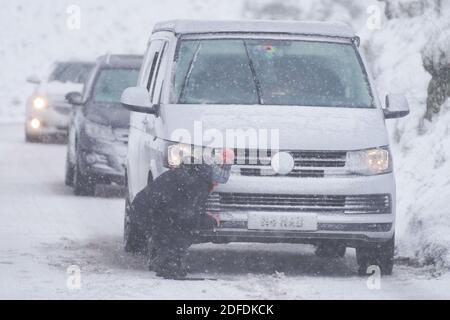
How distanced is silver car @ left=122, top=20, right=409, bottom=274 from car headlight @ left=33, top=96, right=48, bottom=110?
1651 centimetres

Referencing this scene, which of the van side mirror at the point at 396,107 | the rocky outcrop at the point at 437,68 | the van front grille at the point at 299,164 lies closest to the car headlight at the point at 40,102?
the rocky outcrop at the point at 437,68

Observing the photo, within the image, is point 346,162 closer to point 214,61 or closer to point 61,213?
point 214,61

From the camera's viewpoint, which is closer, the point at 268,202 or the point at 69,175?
the point at 268,202

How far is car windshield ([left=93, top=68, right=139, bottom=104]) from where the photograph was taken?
1953 centimetres

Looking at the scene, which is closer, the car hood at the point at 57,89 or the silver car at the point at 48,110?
the silver car at the point at 48,110

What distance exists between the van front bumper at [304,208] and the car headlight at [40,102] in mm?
18643

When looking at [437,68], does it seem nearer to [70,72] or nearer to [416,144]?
[416,144]

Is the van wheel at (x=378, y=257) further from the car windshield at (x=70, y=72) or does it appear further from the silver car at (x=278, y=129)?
the car windshield at (x=70, y=72)

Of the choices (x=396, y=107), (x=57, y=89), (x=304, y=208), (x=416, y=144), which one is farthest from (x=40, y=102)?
(x=304, y=208)

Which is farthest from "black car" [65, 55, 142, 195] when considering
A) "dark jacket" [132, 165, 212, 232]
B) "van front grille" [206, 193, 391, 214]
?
"van front grille" [206, 193, 391, 214]

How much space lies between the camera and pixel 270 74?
1227 centimetres

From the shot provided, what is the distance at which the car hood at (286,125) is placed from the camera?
11125 millimetres

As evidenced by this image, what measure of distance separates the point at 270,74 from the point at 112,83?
7.72 meters
